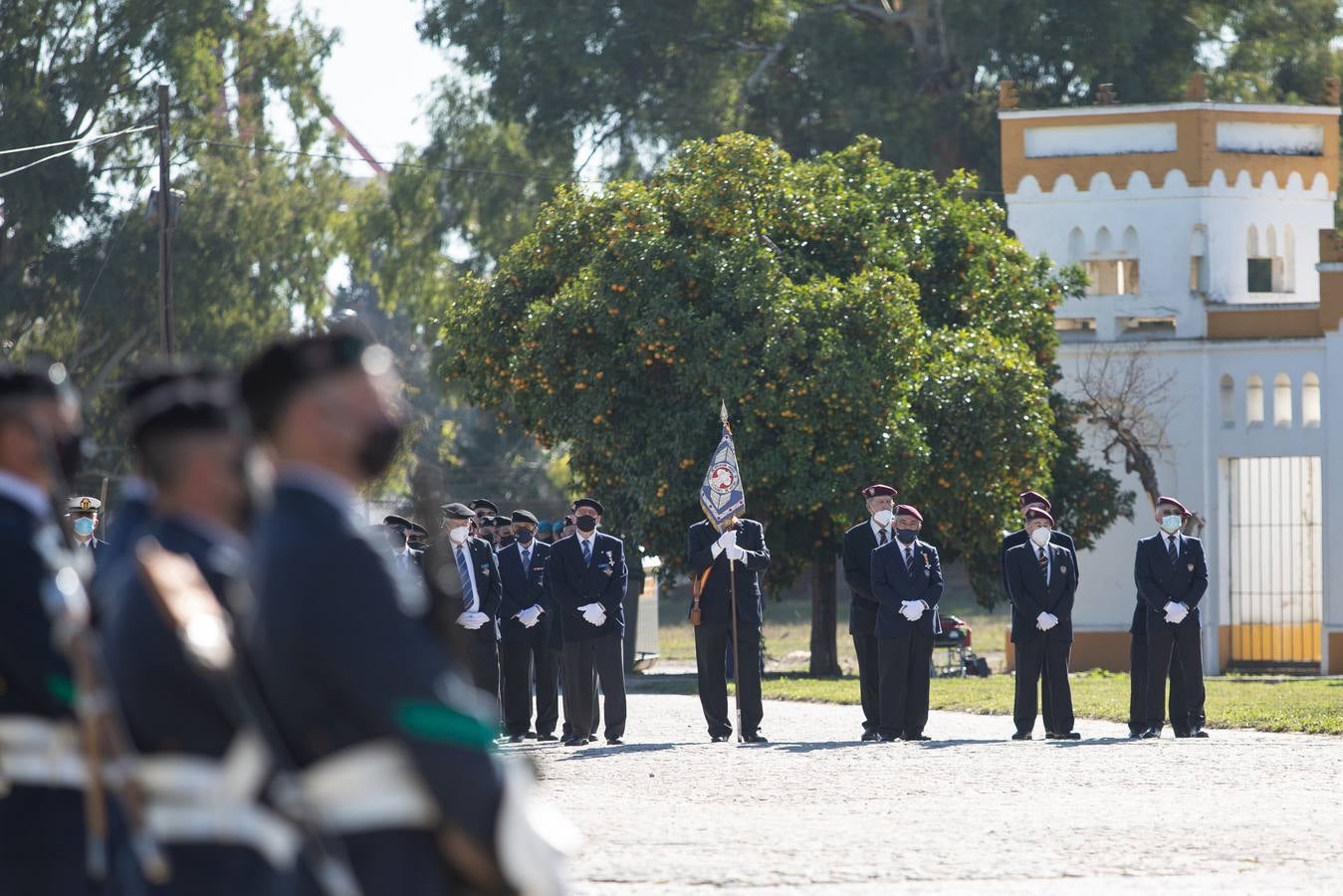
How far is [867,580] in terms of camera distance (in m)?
19.9

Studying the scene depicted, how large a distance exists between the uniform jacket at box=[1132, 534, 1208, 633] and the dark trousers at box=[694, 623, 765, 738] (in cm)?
318

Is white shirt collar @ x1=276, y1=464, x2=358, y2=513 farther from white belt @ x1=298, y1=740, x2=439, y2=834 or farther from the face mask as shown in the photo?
white belt @ x1=298, y1=740, x2=439, y2=834

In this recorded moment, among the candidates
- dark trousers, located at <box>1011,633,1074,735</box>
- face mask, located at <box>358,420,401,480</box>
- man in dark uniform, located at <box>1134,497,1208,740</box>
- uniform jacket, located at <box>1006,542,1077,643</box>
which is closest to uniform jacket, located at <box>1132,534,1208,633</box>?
man in dark uniform, located at <box>1134,497,1208,740</box>

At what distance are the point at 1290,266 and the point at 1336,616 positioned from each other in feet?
20.1

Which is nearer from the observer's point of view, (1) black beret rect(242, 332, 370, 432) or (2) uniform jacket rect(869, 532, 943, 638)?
(1) black beret rect(242, 332, 370, 432)

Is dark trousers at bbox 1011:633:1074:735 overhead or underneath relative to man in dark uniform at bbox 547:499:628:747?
underneath

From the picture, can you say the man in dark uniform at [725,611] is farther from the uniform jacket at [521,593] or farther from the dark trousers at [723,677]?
the uniform jacket at [521,593]

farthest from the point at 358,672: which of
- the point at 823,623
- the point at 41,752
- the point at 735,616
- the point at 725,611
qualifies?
the point at 823,623

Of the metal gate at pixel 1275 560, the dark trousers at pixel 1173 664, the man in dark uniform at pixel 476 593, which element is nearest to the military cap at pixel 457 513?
the man in dark uniform at pixel 476 593

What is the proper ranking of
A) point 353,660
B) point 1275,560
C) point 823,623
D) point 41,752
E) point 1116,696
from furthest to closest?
1. point 1275,560
2. point 823,623
3. point 1116,696
4. point 41,752
5. point 353,660

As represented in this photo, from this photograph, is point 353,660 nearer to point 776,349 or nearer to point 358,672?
point 358,672

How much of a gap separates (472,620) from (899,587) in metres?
3.46

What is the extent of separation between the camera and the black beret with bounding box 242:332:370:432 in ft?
16.0

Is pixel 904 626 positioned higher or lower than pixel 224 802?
lower
